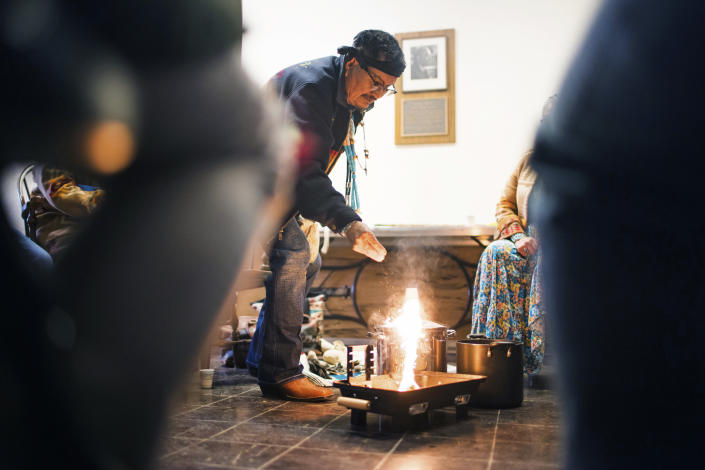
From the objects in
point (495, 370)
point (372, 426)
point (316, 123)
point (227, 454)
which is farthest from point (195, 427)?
point (316, 123)

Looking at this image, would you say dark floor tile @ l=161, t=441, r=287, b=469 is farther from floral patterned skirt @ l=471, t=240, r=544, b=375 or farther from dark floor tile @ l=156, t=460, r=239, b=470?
floral patterned skirt @ l=471, t=240, r=544, b=375

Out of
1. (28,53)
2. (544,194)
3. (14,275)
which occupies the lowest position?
(14,275)

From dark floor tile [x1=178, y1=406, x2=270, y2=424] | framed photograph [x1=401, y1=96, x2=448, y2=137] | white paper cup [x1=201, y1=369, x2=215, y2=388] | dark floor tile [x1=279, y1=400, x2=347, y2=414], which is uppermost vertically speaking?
framed photograph [x1=401, y1=96, x2=448, y2=137]

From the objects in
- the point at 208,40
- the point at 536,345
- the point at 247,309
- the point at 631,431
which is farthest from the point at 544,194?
the point at 247,309

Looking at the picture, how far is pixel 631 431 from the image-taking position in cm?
57

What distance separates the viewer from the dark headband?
248 centimetres

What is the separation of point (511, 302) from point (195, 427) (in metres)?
1.74

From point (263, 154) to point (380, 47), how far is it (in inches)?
79.3

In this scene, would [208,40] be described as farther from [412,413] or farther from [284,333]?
[284,333]

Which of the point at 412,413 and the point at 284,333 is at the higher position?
the point at 284,333

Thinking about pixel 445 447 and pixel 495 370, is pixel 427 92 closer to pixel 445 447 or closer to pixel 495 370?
pixel 495 370

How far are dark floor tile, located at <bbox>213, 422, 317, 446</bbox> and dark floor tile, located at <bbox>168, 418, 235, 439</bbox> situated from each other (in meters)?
0.05

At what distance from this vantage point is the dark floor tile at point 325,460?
1.42 m

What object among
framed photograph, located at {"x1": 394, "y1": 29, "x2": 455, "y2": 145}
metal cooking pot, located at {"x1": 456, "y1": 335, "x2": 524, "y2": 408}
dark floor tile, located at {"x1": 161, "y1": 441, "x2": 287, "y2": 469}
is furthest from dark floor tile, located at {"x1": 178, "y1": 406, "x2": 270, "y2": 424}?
framed photograph, located at {"x1": 394, "y1": 29, "x2": 455, "y2": 145}
